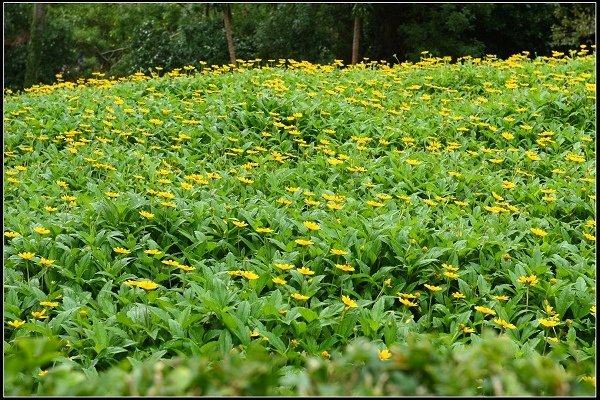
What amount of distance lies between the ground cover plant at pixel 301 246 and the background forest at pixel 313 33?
31.1 ft

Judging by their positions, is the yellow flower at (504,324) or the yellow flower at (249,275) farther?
the yellow flower at (249,275)

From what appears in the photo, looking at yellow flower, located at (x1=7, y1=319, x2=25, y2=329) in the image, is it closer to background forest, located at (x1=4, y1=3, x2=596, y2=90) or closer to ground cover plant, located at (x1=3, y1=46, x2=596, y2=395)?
ground cover plant, located at (x1=3, y1=46, x2=596, y2=395)

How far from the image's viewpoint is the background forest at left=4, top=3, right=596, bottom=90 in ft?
52.5

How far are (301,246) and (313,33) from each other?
15.3 meters

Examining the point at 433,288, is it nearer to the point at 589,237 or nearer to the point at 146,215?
the point at 589,237

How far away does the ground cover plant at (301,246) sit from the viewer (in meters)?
1.38

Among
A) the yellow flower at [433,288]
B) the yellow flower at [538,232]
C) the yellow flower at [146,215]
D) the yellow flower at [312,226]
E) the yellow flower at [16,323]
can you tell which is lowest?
the yellow flower at [16,323]

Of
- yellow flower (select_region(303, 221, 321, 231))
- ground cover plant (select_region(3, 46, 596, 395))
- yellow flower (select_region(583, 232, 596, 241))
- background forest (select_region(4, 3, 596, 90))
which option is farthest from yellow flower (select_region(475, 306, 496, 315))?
background forest (select_region(4, 3, 596, 90))

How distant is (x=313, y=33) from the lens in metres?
18.1

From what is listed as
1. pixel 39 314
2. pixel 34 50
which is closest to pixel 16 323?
pixel 39 314

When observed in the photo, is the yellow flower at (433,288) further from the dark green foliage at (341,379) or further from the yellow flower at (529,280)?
the dark green foliage at (341,379)

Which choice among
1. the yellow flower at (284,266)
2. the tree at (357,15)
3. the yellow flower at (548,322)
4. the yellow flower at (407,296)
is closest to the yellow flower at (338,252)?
the yellow flower at (284,266)

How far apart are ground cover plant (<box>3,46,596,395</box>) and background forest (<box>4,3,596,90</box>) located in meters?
9.48

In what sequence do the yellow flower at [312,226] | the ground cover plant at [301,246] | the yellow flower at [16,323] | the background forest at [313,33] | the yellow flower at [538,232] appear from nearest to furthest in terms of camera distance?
the ground cover plant at [301,246] < the yellow flower at [16,323] < the yellow flower at [312,226] < the yellow flower at [538,232] < the background forest at [313,33]
